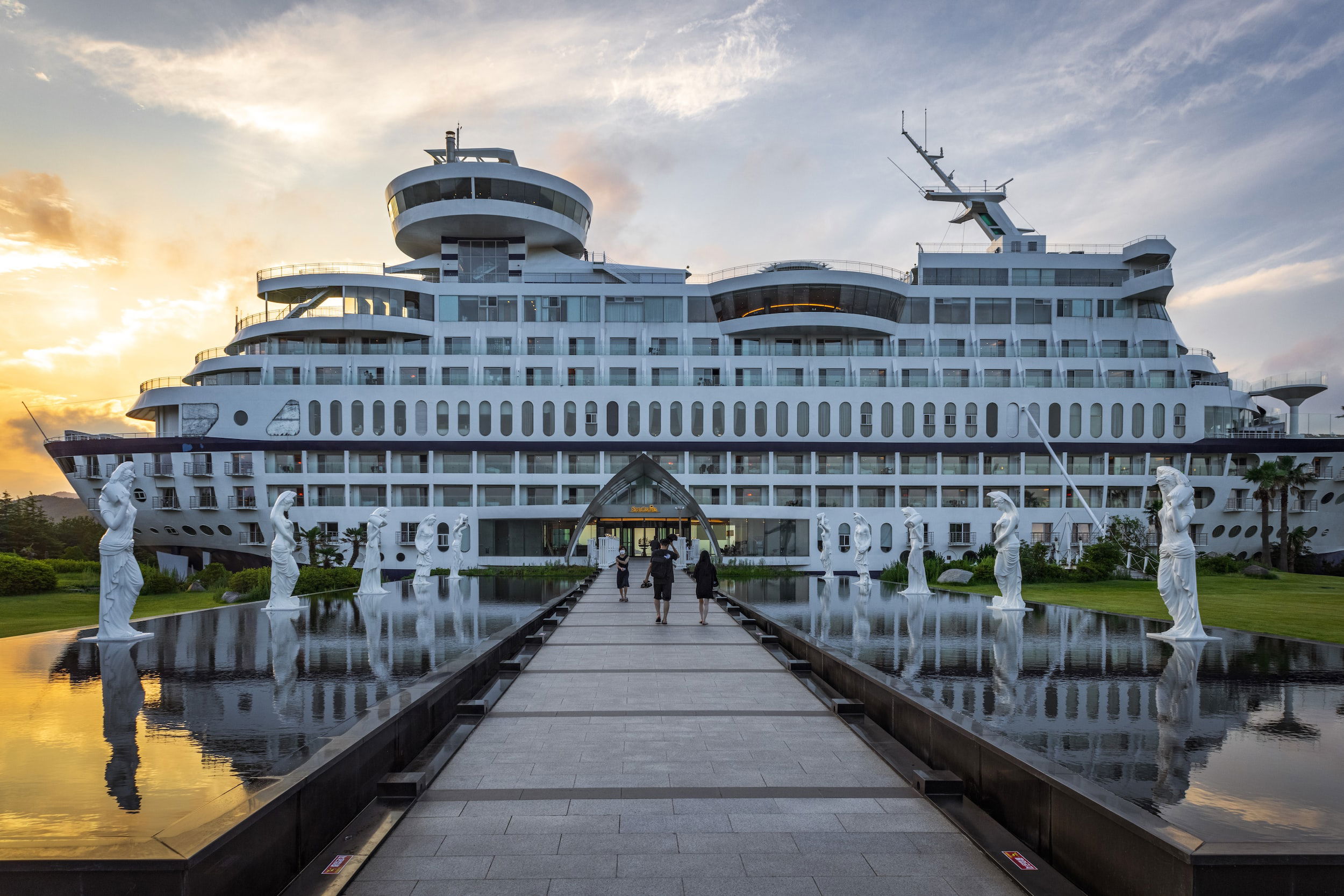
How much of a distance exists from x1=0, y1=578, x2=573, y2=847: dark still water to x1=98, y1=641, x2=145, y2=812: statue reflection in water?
0.03m

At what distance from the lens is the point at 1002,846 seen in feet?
20.2

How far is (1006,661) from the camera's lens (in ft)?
44.4

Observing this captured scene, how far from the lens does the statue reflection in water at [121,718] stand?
6789 millimetres

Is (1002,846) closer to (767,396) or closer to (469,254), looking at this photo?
(767,396)

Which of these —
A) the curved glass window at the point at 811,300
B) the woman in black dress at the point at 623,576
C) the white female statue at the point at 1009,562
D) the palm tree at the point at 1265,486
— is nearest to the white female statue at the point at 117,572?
the woman in black dress at the point at 623,576

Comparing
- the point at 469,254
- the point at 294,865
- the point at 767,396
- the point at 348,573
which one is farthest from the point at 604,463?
the point at 294,865

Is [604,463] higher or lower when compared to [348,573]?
higher

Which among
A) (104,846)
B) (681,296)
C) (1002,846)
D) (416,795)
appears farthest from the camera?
(681,296)

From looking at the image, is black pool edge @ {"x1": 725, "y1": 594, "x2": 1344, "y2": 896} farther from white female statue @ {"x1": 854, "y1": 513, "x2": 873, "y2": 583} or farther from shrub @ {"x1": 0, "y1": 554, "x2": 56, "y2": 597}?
shrub @ {"x1": 0, "y1": 554, "x2": 56, "y2": 597}

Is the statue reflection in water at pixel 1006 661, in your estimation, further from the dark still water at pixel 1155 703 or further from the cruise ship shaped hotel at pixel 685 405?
the cruise ship shaped hotel at pixel 685 405

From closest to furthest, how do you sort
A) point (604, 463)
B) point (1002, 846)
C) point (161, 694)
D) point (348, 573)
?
point (1002, 846) < point (161, 694) < point (348, 573) < point (604, 463)

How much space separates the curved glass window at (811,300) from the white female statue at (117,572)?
48562mm

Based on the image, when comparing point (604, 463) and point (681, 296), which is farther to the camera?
point (681, 296)

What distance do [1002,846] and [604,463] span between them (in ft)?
170
